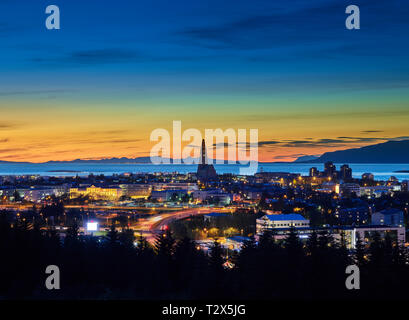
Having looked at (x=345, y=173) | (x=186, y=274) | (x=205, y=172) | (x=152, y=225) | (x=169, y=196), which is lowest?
(x=152, y=225)

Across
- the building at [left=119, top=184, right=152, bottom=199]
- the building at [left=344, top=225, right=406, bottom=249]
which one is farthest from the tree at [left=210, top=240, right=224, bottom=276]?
the building at [left=119, top=184, right=152, bottom=199]

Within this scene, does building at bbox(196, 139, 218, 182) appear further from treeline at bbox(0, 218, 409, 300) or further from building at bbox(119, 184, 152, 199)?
treeline at bbox(0, 218, 409, 300)

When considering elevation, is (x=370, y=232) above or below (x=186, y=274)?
below

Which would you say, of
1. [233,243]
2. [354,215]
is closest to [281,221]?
[233,243]

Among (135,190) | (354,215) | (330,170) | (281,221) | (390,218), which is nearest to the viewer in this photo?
(281,221)

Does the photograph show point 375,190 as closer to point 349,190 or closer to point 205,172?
point 349,190

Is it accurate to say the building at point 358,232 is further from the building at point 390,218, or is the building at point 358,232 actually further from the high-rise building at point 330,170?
the high-rise building at point 330,170

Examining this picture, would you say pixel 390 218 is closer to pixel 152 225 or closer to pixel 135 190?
pixel 152 225

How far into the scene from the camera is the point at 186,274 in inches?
604

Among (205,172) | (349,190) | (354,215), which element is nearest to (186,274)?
(354,215)

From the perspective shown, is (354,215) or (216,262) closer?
(216,262)

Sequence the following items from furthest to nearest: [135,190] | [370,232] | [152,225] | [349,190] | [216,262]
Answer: [135,190], [349,190], [152,225], [370,232], [216,262]

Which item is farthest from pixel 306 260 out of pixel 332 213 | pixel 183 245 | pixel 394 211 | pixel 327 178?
pixel 327 178

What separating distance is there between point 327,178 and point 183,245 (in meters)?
106
